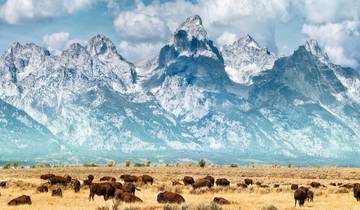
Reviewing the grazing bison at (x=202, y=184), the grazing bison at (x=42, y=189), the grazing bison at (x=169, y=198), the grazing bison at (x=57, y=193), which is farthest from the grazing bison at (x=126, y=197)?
the grazing bison at (x=202, y=184)

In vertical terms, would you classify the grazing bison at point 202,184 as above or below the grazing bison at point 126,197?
above

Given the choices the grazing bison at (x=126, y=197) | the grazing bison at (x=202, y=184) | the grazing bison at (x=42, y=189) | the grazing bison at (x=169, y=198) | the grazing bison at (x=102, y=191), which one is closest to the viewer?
the grazing bison at (x=169, y=198)

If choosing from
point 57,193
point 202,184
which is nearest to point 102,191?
point 57,193

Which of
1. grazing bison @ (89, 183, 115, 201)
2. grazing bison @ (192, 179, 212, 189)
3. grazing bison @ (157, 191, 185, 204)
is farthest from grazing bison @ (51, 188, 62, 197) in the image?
grazing bison @ (192, 179, 212, 189)

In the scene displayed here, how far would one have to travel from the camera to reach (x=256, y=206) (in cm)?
4181

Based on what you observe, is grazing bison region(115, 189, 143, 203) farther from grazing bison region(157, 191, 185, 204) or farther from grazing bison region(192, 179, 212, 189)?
grazing bison region(192, 179, 212, 189)

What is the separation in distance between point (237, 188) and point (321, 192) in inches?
319

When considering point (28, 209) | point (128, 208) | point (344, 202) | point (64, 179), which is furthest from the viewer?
point (64, 179)

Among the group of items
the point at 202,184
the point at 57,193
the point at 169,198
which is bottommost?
the point at 57,193

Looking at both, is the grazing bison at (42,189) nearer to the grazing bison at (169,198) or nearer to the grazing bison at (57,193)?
the grazing bison at (57,193)

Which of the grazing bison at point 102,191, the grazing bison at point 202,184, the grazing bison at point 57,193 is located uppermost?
the grazing bison at point 202,184

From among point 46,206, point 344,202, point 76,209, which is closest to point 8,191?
point 46,206

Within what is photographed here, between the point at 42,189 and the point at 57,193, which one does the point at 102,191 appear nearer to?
the point at 57,193

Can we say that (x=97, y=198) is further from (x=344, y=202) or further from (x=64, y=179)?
(x=344, y=202)
